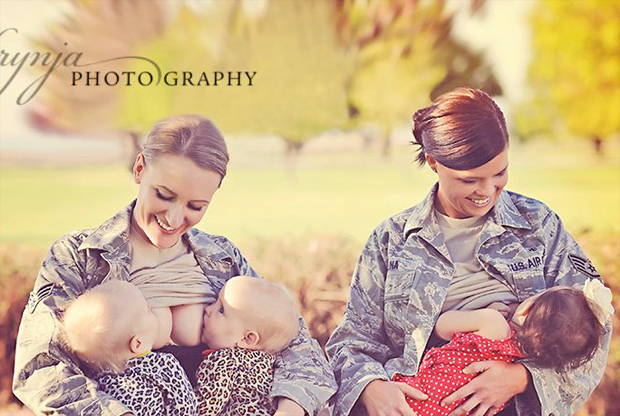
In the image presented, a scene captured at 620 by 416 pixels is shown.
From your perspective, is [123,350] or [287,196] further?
[287,196]

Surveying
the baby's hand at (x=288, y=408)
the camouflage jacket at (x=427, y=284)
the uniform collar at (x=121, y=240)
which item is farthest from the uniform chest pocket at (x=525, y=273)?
the uniform collar at (x=121, y=240)

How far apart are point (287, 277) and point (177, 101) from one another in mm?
1046

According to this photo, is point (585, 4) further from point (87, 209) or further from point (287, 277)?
point (87, 209)

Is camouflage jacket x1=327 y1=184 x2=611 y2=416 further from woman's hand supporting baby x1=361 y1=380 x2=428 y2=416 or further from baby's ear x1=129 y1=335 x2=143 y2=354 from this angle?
baby's ear x1=129 y1=335 x2=143 y2=354

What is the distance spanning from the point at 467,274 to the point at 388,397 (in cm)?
55

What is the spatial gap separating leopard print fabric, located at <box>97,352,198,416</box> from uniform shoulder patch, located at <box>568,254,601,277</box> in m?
1.49

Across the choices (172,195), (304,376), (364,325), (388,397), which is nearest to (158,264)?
(172,195)

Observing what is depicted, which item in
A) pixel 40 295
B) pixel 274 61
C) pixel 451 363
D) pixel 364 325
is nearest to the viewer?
pixel 40 295

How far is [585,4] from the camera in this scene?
18.8 ft

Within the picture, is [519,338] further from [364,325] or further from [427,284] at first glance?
[364,325]

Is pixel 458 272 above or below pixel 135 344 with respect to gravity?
above

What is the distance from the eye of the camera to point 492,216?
4094 mm

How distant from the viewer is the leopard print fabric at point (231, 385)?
3793 millimetres

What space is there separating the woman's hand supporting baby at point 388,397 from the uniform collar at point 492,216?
1.94ft
